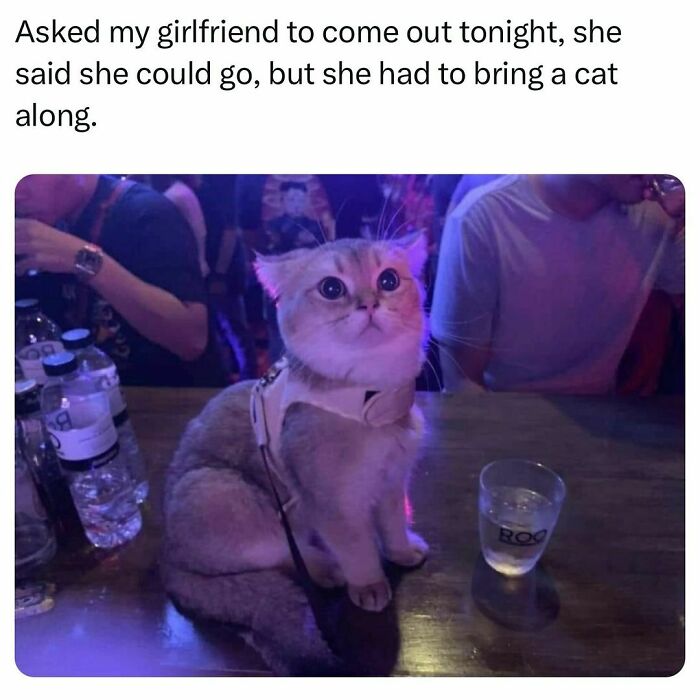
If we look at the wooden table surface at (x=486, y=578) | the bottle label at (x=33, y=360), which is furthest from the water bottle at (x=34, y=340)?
the wooden table surface at (x=486, y=578)

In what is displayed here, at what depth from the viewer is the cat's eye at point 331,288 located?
0.63m

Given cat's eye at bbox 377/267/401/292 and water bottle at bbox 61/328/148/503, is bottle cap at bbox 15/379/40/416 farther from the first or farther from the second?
cat's eye at bbox 377/267/401/292

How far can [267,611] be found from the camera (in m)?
0.64

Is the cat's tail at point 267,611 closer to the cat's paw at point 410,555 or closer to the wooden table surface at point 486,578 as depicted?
the wooden table surface at point 486,578

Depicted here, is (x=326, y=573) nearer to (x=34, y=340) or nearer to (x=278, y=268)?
(x=278, y=268)

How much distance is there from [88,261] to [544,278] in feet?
1.93

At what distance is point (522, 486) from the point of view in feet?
2.49

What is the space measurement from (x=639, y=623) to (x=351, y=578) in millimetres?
326

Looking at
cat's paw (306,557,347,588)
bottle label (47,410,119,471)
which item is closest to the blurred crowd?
bottle label (47,410,119,471)

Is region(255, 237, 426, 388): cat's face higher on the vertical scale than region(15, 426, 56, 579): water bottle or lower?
higher

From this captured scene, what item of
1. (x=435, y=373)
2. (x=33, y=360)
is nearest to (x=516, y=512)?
(x=435, y=373)

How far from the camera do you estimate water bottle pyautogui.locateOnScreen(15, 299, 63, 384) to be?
743 mm

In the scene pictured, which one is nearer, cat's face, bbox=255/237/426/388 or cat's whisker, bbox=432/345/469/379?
cat's face, bbox=255/237/426/388
